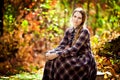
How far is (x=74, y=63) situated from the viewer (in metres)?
5.03

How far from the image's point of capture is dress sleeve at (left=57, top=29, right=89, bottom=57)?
5030 millimetres

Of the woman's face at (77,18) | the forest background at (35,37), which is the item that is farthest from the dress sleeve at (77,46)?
the forest background at (35,37)

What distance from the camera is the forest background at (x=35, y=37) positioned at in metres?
7.98

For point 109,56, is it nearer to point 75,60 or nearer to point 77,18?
point 77,18

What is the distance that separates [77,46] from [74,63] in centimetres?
29

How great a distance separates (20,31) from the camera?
478 inches

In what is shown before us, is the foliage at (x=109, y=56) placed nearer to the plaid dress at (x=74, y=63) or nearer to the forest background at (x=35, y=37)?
the forest background at (x=35, y=37)

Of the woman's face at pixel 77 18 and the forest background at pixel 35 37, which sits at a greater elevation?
the woman's face at pixel 77 18

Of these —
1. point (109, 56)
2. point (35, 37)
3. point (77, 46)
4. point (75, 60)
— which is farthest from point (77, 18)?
point (35, 37)

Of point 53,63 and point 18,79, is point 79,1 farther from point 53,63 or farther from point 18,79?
point 53,63

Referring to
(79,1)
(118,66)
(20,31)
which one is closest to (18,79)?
(118,66)

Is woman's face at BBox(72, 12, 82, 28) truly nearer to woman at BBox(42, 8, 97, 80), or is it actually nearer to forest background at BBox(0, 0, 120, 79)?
woman at BBox(42, 8, 97, 80)

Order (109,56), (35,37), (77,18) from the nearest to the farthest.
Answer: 1. (77,18)
2. (109,56)
3. (35,37)

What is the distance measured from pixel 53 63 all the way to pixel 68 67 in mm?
260
